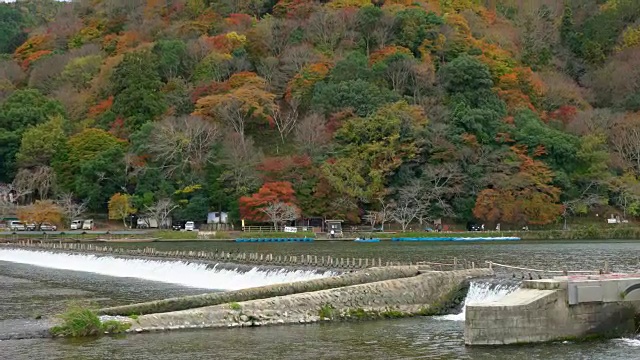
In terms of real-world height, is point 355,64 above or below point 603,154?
above

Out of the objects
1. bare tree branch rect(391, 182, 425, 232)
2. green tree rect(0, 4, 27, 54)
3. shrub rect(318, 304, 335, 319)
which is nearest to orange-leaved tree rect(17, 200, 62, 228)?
bare tree branch rect(391, 182, 425, 232)

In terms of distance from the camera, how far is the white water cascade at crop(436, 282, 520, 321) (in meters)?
32.4

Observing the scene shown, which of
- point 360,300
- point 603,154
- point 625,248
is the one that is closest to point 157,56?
point 603,154

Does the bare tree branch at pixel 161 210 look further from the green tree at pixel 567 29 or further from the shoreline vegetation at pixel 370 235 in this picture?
the green tree at pixel 567 29

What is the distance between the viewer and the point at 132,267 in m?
58.7

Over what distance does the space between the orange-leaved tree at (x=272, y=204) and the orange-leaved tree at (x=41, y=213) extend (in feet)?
68.7

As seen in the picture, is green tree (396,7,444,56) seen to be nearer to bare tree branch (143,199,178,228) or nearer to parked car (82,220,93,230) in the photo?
bare tree branch (143,199,178,228)

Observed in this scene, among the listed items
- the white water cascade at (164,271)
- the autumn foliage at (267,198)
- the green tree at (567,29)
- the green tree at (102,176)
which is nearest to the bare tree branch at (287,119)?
the autumn foliage at (267,198)

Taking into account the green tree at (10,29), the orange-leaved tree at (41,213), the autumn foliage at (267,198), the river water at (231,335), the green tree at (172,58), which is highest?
the green tree at (10,29)

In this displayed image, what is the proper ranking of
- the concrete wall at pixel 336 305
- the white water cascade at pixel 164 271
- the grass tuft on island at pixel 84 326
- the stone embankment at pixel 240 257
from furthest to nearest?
the stone embankment at pixel 240 257 < the white water cascade at pixel 164 271 < the concrete wall at pixel 336 305 < the grass tuft on island at pixel 84 326

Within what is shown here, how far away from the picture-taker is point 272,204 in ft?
299

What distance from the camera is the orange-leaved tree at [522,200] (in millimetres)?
90125

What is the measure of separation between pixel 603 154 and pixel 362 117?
84.2ft

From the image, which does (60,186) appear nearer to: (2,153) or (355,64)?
(2,153)
